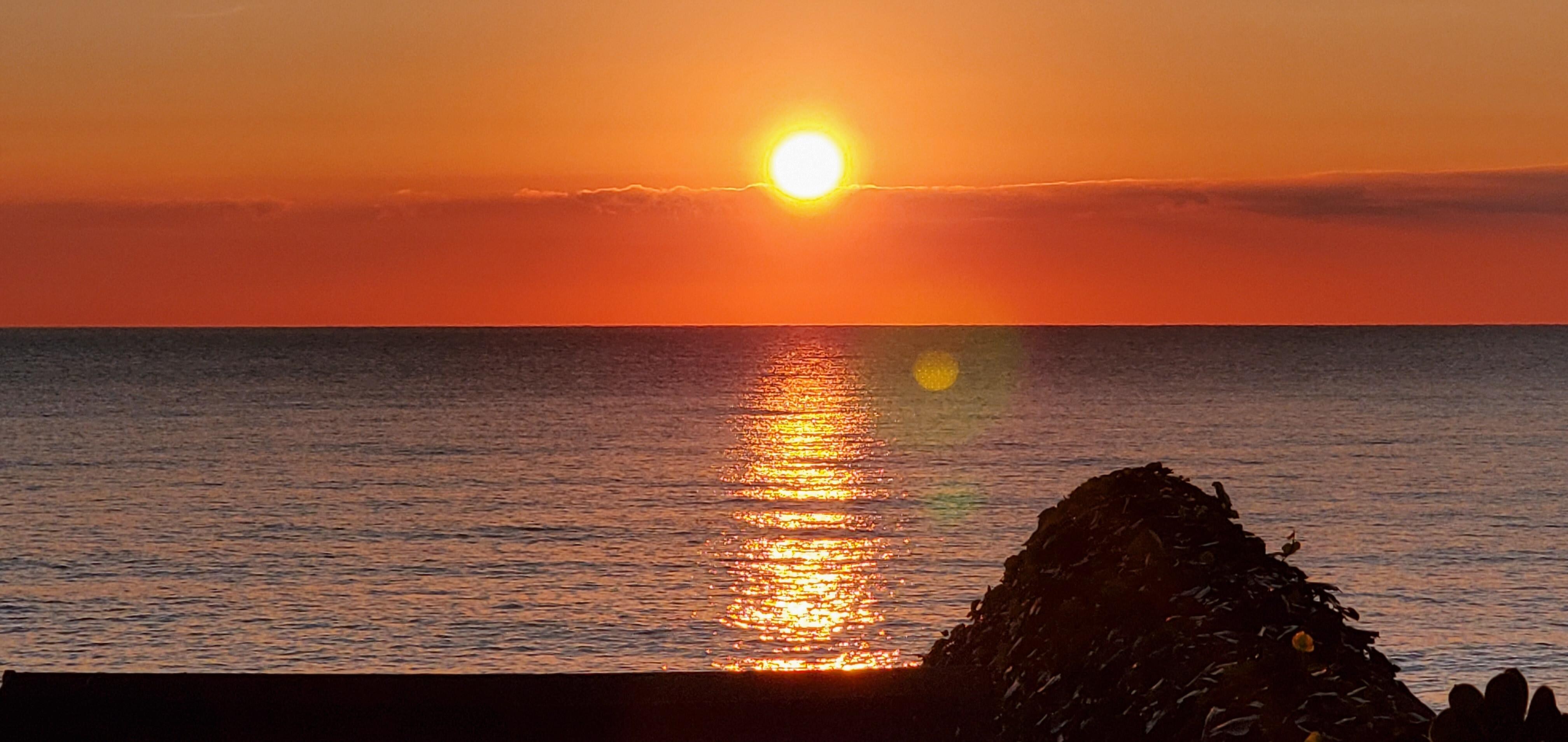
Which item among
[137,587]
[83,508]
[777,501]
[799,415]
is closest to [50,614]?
[137,587]

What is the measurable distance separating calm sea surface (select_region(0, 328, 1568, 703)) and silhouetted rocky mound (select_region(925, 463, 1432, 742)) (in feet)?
78.5

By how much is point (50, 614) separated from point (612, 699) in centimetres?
3599

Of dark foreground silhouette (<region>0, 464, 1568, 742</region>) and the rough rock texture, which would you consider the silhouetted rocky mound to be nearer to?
dark foreground silhouette (<region>0, 464, 1568, 742</region>)

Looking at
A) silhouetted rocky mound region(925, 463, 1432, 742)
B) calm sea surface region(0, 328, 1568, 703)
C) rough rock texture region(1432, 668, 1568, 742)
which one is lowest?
rough rock texture region(1432, 668, 1568, 742)

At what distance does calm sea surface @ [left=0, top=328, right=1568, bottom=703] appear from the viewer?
119 feet

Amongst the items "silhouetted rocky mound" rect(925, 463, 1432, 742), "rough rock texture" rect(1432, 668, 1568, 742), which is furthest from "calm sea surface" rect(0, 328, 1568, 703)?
"rough rock texture" rect(1432, 668, 1568, 742)

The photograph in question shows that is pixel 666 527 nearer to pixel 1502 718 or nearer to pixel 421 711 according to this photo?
pixel 421 711

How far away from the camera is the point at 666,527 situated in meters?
58.5

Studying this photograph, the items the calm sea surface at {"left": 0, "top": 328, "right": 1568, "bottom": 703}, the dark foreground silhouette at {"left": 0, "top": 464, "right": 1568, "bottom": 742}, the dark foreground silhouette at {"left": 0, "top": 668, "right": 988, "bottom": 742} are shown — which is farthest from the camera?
the calm sea surface at {"left": 0, "top": 328, "right": 1568, "bottom": 703}

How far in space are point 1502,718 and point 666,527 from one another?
180 feet

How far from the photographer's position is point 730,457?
94.9 metres

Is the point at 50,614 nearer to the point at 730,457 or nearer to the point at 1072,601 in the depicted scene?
the point at 1072,601

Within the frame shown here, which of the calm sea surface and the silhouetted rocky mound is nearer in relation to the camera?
the silhouetted rocky mound

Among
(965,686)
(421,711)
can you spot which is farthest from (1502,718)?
(421,711)
